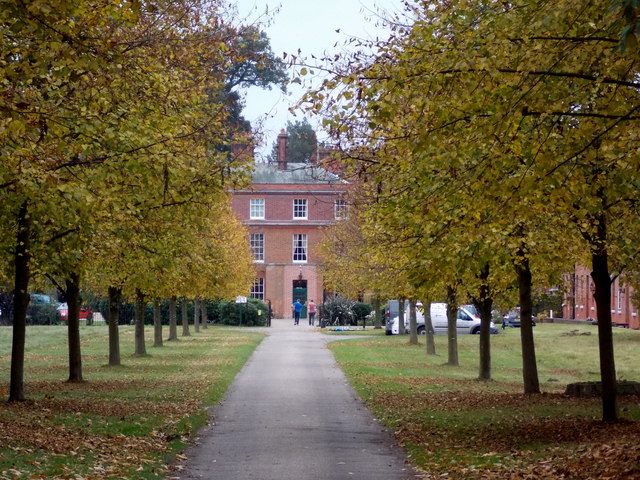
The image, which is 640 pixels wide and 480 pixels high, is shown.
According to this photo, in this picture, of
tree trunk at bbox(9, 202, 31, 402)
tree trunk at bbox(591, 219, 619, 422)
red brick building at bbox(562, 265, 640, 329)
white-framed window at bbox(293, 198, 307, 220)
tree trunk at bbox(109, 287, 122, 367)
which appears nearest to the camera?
tree trunk at bbox(591, 219, 619, 422)

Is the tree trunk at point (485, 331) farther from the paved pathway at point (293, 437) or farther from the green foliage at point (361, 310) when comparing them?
the green foliage at point (361, 310)

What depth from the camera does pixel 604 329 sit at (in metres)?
14.8

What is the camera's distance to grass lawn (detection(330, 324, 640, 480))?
10773mm

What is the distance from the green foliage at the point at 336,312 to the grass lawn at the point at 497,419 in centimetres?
2823

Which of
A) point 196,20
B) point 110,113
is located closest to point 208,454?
point 110,113

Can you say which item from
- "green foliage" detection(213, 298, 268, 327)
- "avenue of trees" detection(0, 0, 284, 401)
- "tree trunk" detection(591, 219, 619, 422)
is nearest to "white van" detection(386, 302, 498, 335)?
"green foliage" detection(213, 298, 268, 327)

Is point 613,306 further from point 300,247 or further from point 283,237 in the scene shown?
point 283,237

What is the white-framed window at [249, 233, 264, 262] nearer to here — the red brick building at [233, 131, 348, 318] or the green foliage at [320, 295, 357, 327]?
the red brick building at [233, 131, 348, 318]

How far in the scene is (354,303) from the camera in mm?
65625

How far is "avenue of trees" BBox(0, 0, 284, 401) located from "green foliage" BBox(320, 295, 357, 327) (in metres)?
42.3

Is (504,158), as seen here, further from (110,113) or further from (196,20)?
(196,20)

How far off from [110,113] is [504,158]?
5.68 metres

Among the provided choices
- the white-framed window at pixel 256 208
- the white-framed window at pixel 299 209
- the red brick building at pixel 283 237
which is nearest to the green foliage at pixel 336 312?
the red brick building at pixel 283 237

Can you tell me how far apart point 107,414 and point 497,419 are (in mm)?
6229
